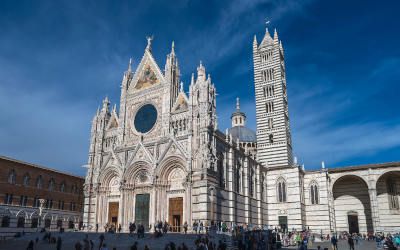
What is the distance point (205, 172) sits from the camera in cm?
2689

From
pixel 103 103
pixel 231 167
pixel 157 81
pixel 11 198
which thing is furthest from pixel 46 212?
pixel 231 167

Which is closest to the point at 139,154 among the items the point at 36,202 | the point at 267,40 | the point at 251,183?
the point at 251,183

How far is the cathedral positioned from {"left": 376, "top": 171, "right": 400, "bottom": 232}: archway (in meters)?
0.11

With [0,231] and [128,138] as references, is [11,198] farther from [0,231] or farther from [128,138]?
[128,138]

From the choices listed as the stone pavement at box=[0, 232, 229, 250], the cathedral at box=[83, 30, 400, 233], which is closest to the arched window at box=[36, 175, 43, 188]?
the cathedral at box=[83, 30, 400, 233]

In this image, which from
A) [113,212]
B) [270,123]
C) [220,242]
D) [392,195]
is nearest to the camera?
[220,242]

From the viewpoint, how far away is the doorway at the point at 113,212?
33.1 m

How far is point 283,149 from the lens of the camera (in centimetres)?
4409

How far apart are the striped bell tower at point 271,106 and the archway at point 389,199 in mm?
11220

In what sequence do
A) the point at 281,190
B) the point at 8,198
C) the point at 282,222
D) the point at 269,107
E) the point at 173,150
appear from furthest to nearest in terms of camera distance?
1. the point at 269,107
2. the point at 281,190
3. the point at 282,222
4. the point at 8,198
5. the point at 173,150

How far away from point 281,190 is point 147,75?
21399 mm

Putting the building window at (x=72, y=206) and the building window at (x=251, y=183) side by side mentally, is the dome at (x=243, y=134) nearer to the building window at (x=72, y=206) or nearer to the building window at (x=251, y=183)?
the building window at (x=251, y=183)

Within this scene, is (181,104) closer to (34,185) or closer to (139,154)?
(139,154)

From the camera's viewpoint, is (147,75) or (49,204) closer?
(147,75)
